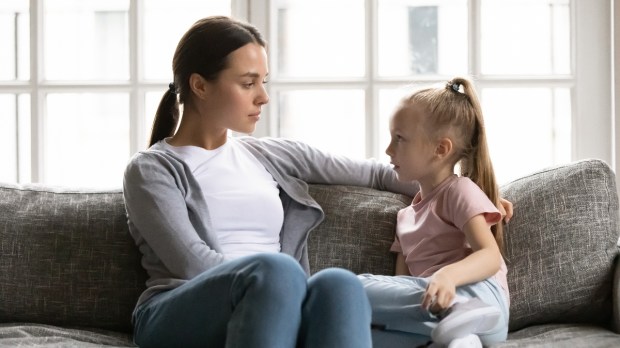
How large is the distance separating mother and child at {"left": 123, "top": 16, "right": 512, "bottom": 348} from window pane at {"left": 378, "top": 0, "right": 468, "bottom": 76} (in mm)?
645

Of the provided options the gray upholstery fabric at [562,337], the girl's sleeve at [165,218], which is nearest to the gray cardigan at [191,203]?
the girl's sleeve at [165,218]

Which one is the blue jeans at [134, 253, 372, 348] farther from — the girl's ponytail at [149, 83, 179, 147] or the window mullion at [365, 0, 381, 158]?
the window mullion at [365, 0, 381, 158]

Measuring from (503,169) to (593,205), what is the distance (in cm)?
75

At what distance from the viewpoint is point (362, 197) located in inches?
98.9

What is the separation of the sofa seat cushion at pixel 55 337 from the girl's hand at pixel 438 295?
28.5 inches

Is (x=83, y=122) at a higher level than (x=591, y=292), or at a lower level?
higher

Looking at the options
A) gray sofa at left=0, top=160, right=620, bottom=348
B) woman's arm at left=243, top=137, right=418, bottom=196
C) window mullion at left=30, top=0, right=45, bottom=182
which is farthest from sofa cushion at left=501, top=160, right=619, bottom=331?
window mullion at left=30, top=0, right=45, bottom=182

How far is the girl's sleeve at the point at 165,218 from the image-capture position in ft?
7.00

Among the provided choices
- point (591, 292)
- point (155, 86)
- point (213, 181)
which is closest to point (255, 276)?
point (213, 181)

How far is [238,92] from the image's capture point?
7.57 feet

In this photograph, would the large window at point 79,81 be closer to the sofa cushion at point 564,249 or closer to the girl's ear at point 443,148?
the girl's ear at point 443,148

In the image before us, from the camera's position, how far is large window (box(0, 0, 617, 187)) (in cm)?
300

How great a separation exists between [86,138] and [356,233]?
3.99 ft

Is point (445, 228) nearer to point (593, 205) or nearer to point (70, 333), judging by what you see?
point (593, 205)
